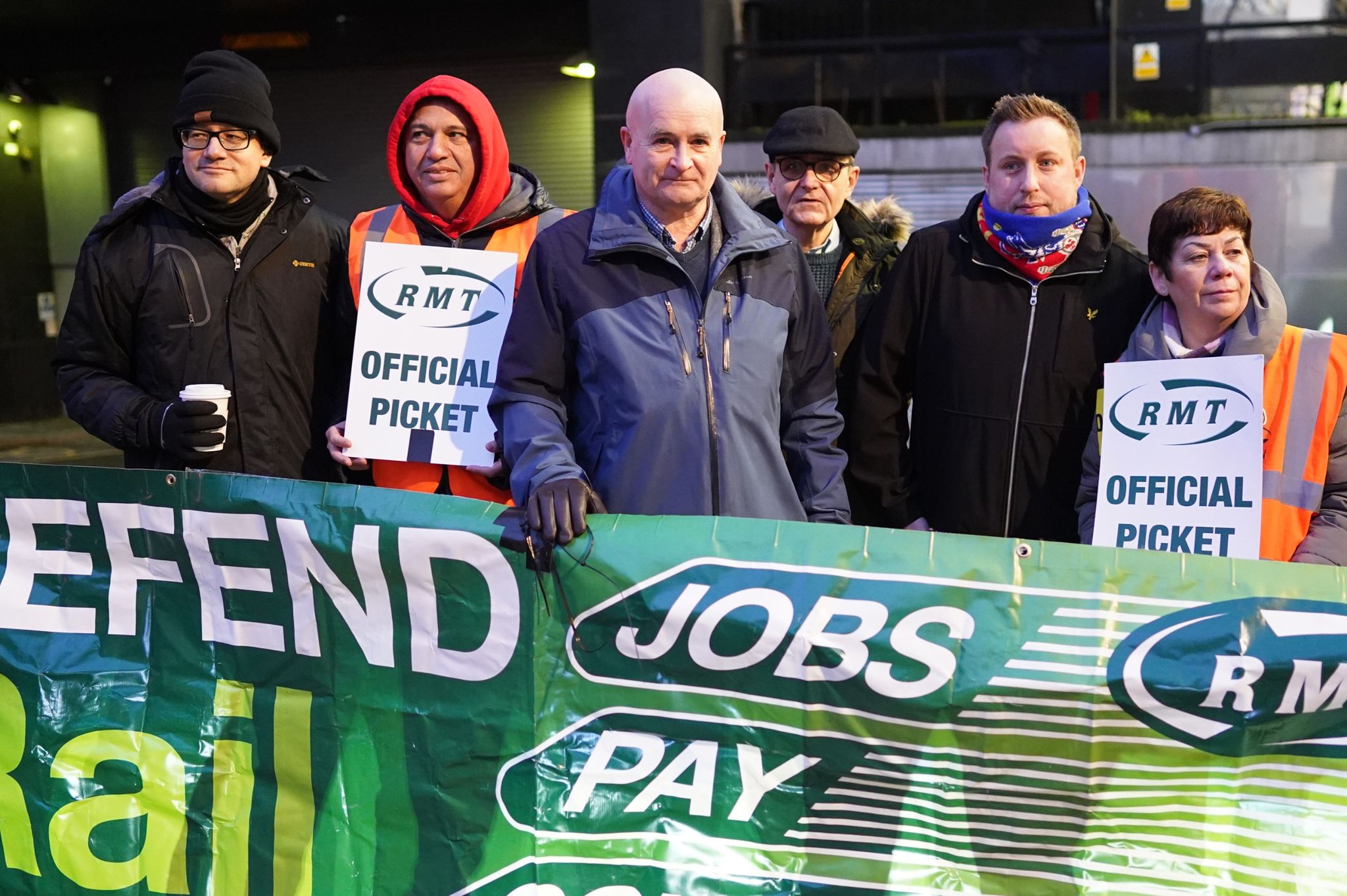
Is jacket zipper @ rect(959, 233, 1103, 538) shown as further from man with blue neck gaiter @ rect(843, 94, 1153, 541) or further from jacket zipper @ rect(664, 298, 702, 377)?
jacket zipper @ rect(664, 298, 702, 377)

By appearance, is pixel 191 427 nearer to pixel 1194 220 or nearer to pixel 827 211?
pixel 827 211

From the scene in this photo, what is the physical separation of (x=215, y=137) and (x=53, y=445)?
1192 centimetres

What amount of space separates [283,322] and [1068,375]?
2331 mm

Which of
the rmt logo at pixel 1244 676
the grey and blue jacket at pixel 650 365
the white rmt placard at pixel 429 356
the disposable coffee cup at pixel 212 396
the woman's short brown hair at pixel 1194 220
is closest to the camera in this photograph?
the rmt logo at pixel 1244 676

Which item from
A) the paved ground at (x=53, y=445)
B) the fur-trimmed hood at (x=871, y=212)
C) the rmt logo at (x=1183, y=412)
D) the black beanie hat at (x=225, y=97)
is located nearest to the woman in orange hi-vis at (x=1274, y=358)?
the rmt logo at (x=1183, y=412)

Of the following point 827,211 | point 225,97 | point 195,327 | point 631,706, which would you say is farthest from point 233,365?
point 827,211

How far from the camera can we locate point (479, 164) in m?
3.60

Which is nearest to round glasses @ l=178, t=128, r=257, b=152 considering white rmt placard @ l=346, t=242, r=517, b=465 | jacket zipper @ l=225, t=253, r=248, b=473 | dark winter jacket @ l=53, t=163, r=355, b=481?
dark winter jacket @ l=53, t=163, r=355, b=481

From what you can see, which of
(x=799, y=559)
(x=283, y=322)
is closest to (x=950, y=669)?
(x=799, y=559)

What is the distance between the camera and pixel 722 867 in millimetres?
2592

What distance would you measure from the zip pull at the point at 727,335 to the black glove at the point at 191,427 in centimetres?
142

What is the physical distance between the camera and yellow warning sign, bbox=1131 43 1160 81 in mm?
11023

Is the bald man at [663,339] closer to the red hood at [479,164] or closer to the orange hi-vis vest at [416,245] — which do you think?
the orange hi-vis vest at [416,245]

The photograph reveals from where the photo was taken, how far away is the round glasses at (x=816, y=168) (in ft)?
13.6
